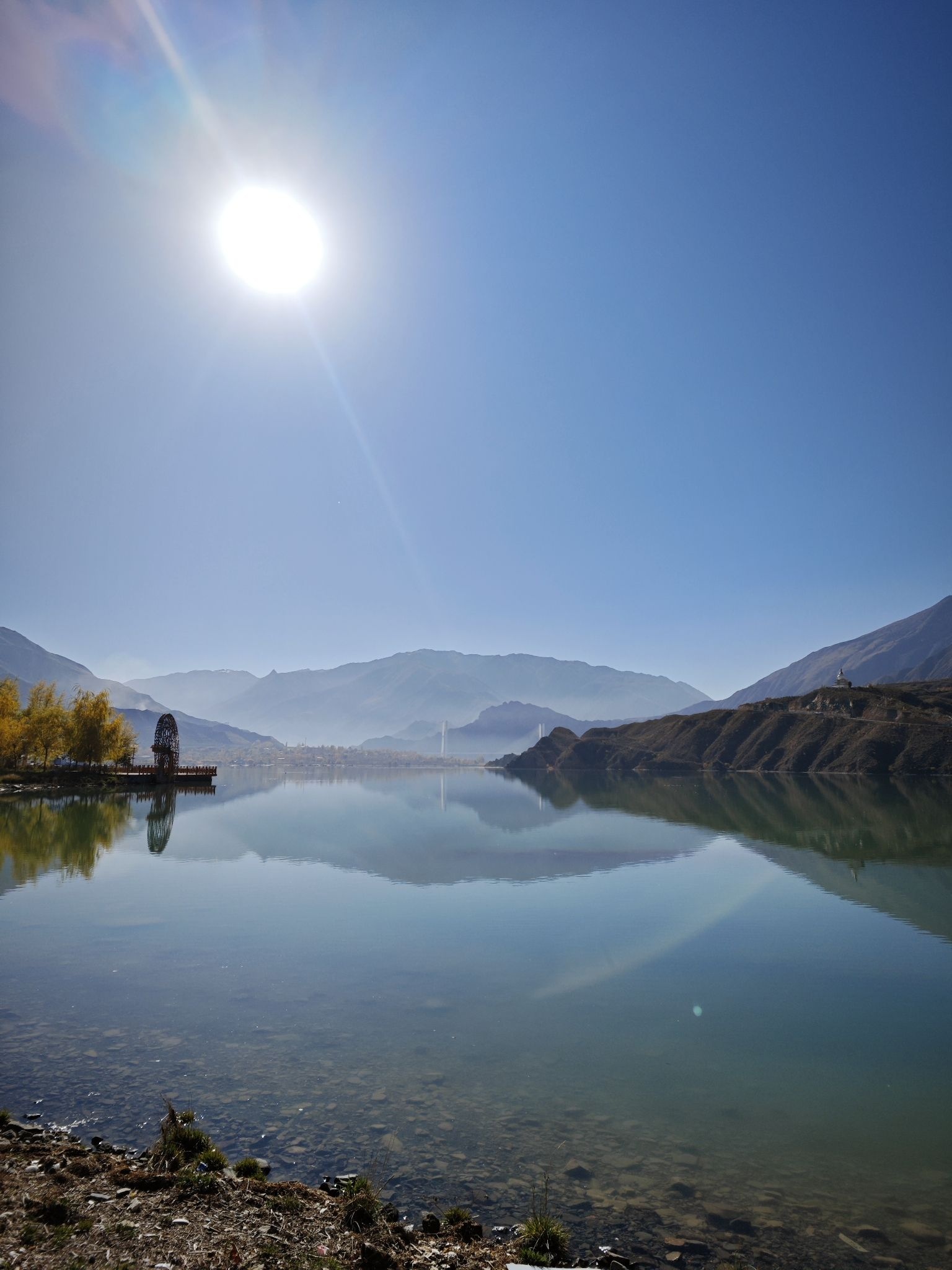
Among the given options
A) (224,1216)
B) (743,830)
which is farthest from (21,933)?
(743,830)

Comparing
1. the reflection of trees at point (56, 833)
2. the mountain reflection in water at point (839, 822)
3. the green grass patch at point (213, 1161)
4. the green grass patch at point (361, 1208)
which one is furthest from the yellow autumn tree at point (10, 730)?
A: the green grass patch at point (361, 1208)

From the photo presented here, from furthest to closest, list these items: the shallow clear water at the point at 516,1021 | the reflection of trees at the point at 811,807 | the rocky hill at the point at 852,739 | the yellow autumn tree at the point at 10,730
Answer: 1. the rocky hill at the point at 852,739
2. the yellow autumn tree at the point at 10,730
3. the reflection of trees at the point at 811,807
4. the shallow clear water at the point at 516,1021

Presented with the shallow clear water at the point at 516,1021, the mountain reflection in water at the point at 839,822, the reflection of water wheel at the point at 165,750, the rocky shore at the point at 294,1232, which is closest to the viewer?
the rocky shore at the point at 294,1232

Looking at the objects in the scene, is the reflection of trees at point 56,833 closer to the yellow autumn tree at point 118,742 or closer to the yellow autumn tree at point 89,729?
the yellow autumn tree at point 89,729

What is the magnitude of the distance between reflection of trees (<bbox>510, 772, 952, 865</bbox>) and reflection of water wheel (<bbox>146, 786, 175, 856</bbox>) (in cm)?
4693

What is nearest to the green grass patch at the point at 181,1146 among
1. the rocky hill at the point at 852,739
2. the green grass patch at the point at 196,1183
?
the green grass patch at the point at 196,1183

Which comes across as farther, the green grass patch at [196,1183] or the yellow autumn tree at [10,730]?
the yellow autumn tree at [10,730]

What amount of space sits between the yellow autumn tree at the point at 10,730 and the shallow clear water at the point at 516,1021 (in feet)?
185

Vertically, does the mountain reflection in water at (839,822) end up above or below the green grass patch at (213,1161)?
below

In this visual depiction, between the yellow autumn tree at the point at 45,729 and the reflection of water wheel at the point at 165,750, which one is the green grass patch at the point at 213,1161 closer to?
the yellow autumn tree at the point at 45,729

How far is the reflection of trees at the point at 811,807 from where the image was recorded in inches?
1972

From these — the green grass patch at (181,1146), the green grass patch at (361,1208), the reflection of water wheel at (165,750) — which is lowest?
the green grass patch at (181,1146)

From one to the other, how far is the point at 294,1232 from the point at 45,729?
346 ft

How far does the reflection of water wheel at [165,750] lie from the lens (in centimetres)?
11825
